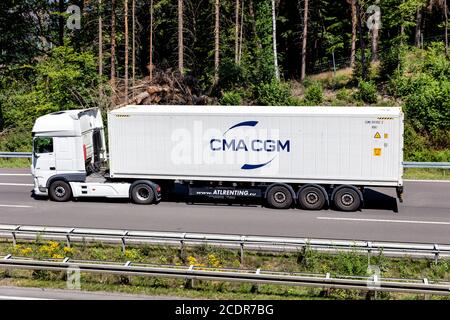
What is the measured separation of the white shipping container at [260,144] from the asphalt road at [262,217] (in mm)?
1139

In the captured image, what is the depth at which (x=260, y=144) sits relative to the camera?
19.5 meters

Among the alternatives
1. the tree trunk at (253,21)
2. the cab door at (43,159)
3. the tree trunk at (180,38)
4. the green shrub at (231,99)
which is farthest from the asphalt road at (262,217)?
the tree trunk at (253,21)

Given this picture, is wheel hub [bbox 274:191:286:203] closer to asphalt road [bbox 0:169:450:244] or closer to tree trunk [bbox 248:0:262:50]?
asphalt road [bbox 0:169:450:244]

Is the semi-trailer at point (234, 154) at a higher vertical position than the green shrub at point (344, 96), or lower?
lower

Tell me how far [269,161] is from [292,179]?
3.25 ft

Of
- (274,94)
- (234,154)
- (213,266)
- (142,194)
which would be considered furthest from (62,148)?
(274,94)

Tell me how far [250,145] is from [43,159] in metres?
7.74

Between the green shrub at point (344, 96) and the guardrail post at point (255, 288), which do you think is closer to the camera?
the guardrail post at point (255, 288)

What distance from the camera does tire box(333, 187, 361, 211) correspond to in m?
19.2

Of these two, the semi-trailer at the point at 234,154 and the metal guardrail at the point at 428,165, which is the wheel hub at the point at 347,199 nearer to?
the semi-trailer at the point at 234,154

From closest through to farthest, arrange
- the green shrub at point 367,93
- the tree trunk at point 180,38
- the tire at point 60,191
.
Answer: the tire at point 60,191 < the green shrub at point 367,93 < the tree trunk at point 180,38

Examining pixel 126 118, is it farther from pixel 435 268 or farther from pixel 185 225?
pixel 435 268

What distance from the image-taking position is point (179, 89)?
130ft

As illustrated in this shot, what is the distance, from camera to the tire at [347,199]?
63.1ft
